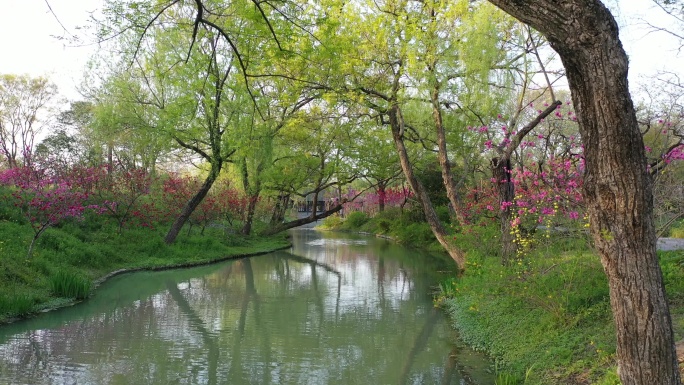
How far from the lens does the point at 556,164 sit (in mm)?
6586

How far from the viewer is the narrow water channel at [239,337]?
17.1 ft

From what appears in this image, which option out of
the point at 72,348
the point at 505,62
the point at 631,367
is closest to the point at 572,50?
the point at 631,367

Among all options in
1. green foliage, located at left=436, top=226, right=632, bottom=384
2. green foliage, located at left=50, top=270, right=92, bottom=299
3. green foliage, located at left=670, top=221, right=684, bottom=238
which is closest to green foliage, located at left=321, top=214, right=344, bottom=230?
green foliage, located at left=670, top=221, right=684, bottom=238

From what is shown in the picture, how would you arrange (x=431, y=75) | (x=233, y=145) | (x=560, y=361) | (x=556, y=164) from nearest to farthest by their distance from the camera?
(x=560, y=361) < (x=556, y=164) < (x=431, y=75) < (x=233, y=145)

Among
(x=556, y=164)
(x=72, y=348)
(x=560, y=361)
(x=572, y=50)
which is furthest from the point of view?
(x=556, y=164)

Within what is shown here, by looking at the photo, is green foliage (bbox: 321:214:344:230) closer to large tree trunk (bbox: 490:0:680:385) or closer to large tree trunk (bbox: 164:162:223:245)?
large tree trunk (bbox: 164:162:223:245)

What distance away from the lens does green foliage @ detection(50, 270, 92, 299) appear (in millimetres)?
7980

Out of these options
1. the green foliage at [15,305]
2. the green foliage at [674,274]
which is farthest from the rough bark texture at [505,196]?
the green foliage at [15,305]

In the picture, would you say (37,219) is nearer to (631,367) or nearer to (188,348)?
(188,348)

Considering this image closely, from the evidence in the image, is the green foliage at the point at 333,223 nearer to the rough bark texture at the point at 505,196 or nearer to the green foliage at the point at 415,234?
the green foliage at the point at 415,234

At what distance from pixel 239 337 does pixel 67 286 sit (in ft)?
11.4

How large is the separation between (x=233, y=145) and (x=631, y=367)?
456 inches

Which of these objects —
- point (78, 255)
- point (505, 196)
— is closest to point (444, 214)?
point (505, 196)

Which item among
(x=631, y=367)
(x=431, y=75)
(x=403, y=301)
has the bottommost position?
(x=403, y=301)
